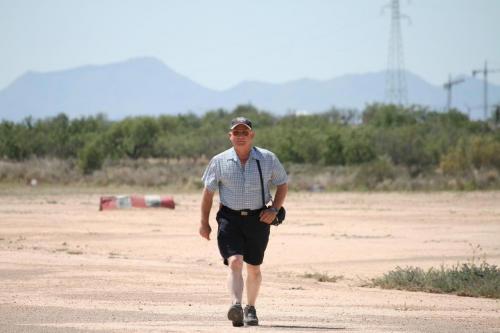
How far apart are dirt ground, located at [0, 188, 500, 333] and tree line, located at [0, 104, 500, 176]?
27.8 metres

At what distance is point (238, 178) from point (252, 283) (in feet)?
3.61

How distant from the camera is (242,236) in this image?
1098 cm

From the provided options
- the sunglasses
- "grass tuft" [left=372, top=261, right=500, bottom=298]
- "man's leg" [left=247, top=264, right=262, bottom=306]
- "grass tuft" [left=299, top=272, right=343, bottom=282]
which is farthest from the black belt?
"grass tuft" [left=299, top=272, right=343, bottom=282]

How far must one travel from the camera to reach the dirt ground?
37.3 feet

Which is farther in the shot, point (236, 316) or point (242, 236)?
point (242, 236)

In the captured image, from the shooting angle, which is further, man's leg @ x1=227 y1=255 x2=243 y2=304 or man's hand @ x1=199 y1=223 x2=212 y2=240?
man's hand @ x1=199 y1=223 x2=212 y2=240

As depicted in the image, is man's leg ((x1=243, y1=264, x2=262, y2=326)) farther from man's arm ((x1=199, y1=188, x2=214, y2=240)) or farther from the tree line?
the tree line

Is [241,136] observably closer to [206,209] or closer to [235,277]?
[206,209]

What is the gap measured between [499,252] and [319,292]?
8.05m

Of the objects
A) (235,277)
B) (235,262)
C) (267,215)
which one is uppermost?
(267,215)

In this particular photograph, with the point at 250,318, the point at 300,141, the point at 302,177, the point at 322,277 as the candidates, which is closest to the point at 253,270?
the point at 250,318

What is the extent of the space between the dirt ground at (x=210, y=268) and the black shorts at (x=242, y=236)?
704 mm

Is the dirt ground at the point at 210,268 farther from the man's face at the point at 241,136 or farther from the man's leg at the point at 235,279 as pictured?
the man's face at the point at 241,136

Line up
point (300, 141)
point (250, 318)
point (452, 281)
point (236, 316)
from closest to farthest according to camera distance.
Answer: point (236, 316), point (250, 318), point (452, 281), point (300, 141)
